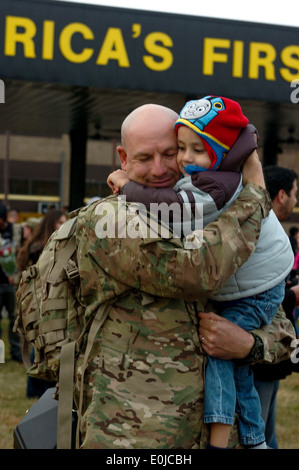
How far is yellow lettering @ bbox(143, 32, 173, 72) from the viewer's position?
37.8 feet

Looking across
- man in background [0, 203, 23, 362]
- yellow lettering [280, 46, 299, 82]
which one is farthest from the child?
yellow lettering [280, 46, 299, 82]

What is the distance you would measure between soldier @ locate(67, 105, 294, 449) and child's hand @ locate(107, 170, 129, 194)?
60 mm

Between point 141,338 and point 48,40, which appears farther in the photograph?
point 48,40

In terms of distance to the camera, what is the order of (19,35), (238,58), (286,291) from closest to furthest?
1. (286,291)
2. (19,35)
3. (238,58)

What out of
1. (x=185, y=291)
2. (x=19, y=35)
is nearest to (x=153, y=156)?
(x=185, y=291)

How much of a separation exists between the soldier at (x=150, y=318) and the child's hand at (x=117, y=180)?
60 millimetres

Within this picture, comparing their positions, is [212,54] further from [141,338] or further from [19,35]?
[141,338]

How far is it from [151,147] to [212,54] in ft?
33.2

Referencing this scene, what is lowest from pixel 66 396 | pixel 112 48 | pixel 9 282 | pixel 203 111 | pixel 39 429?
pixel 9 282

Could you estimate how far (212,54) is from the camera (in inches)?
468

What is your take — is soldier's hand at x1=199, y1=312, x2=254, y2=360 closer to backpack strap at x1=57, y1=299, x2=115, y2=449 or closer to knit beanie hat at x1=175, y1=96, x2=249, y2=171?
backpack strap at x1=57, y1=299, x2=115, y2=449

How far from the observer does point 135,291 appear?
2.23 metres
